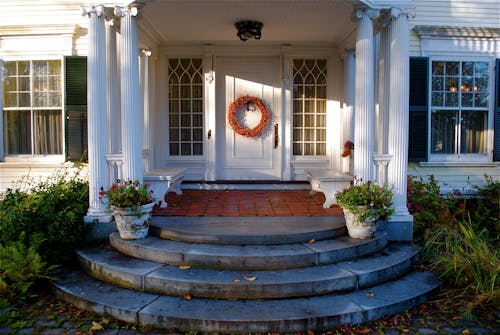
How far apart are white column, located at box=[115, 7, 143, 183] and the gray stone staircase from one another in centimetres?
87

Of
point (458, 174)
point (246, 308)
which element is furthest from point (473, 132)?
point (246, 308)

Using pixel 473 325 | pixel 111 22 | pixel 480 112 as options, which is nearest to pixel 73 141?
pixel 111 22

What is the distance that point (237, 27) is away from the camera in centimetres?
613

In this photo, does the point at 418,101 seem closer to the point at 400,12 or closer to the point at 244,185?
the point at 400,12

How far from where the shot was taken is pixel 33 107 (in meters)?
6.86

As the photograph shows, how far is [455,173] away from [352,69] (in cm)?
253

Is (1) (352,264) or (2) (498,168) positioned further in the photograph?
(2) (498,168)

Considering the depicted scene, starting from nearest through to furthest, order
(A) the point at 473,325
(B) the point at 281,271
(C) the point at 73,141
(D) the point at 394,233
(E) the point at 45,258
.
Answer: (A) the point at 473,325 < (B) the point at 281,271 < (E) the point at 45,258 < (D) the point at 394,233 < (C) the point at 73,141

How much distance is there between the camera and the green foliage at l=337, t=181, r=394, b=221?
4434mm

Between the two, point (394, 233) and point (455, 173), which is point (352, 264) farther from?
point (455, 173)

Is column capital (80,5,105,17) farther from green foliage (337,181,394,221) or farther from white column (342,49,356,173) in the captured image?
white column (342,49,356,173)

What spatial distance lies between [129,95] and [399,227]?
3652 mm

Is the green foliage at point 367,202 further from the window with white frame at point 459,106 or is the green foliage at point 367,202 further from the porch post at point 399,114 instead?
the window with white frame at point 459,106

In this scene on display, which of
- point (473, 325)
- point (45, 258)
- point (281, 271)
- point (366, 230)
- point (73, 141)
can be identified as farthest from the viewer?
point (73, 141)
